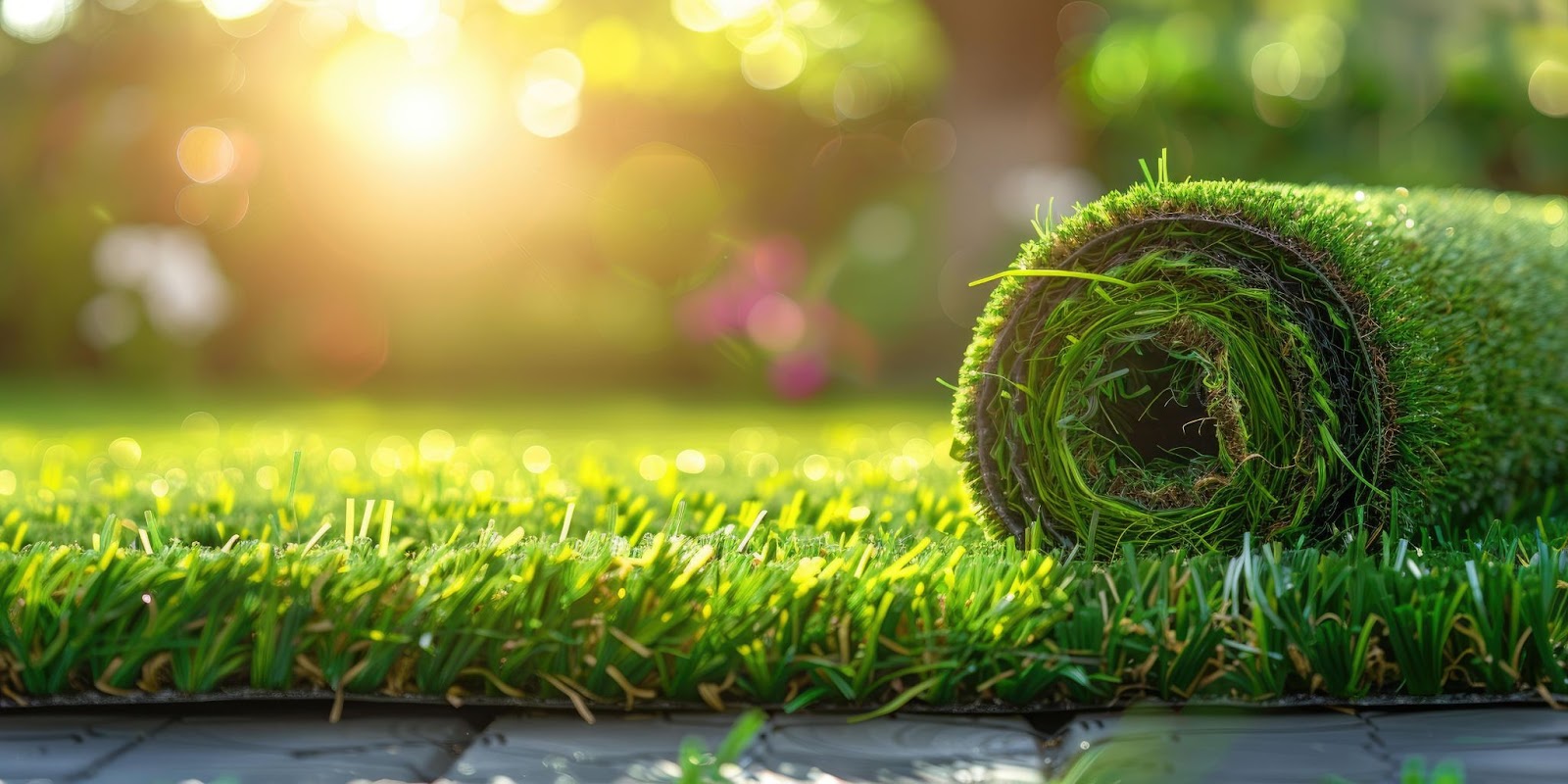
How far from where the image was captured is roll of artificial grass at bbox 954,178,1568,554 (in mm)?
2674

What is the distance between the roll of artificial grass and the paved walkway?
61 centimetres

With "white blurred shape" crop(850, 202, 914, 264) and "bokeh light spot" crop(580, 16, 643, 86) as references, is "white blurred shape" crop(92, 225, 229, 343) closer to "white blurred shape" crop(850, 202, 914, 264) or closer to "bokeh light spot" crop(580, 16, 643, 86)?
"bokeh light spot" crop(580, 16, 643, 86)

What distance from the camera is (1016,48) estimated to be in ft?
36.0

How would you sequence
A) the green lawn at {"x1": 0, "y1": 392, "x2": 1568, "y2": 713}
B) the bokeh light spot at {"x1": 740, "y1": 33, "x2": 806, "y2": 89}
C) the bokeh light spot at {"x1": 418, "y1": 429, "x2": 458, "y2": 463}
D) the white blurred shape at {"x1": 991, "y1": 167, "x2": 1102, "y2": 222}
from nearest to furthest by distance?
1. the green lawn at {"x1": 0, "y1": 392, "x2": 1568, "y2": 713}
2. the bokeh light spot at {"x1": 418, "y1": 429, "x2": 458, "y2": 463}
3. the white blurred shape at {"x1": 991, "y1": 167, "x2": 1102, "y2": 222}
4. the bokeh light spot at {"x1": 740, "y1": 33, "x2": 806, "y2": 89}

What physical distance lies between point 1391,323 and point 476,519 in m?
2.16

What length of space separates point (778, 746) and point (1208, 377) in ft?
4.16

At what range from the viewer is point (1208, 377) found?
2.73 metres

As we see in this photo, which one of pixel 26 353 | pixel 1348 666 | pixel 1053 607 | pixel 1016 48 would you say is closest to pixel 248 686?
pixel 1053 607

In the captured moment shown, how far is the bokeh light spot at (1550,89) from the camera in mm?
11922

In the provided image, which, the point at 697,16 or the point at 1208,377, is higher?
the point at 697,16

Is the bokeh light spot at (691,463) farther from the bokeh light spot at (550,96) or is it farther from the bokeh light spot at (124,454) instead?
the bokeh light spot at (550,96)

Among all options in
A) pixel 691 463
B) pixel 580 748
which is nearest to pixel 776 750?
pixel 580 748

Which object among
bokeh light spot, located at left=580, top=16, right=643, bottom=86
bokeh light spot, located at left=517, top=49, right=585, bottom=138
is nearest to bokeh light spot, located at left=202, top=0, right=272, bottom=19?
bokeh light spot, located at left=517, top=49, right=585, bottom=138

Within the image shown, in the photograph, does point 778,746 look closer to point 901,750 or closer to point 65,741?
point 901,750
